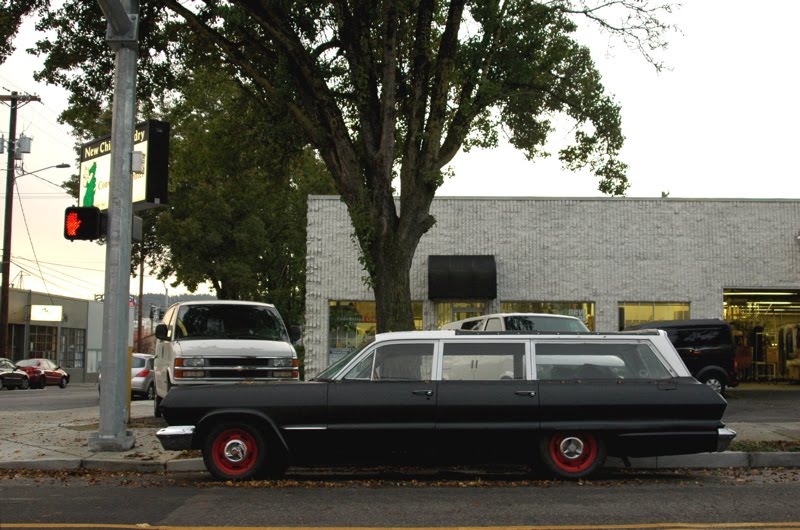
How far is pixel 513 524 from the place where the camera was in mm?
7133

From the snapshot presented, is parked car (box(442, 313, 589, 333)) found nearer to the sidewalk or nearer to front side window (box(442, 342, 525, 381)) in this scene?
the sidewalk

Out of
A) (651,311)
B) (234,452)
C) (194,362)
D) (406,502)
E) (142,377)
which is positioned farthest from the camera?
(651,311)

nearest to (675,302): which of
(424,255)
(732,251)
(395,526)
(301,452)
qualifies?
(732,251)

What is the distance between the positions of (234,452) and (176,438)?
0.63 meters

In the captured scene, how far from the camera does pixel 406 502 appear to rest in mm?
8211

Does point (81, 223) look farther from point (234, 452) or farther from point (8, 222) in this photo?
point (8, 222)

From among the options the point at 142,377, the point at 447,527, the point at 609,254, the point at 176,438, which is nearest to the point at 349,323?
the point at 142,377

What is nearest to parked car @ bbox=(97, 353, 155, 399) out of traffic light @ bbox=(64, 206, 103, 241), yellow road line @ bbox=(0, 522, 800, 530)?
traffic light @ bbox=(64, 206, 103, 241)

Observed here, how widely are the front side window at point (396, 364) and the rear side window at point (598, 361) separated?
1.25m

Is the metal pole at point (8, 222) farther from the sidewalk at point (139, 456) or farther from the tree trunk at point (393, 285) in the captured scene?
the tree trunk at point (393, 285)

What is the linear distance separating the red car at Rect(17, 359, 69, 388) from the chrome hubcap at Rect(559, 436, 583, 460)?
39356 mm

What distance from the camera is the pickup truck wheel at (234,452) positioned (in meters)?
9.60

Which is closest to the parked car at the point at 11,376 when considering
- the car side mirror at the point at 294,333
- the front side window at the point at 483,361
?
the car side mirror at the point at 294,333

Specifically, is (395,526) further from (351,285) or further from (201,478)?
(351,285)
